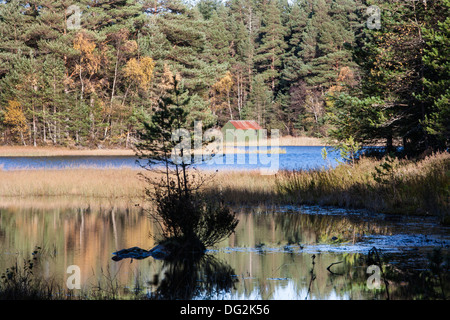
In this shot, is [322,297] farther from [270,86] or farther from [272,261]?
[270,86]

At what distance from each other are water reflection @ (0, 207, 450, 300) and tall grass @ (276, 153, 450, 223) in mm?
989

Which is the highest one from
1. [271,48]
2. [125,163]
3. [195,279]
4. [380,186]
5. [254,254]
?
[271,48]

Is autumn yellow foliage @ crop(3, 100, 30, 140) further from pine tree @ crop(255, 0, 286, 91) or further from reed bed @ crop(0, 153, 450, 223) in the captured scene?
pine tree @ crop(255, 0, 286, 91)

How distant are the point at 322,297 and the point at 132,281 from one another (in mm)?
2886

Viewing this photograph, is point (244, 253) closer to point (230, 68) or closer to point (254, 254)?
point (254, 254)

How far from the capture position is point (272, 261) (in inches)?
393

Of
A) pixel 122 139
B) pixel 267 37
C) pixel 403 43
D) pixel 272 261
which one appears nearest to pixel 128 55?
pixel 122 139

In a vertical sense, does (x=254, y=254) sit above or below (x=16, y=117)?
below

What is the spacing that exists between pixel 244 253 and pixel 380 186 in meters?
7.38

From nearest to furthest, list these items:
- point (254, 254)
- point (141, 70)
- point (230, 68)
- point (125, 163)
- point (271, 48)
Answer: point (254, 254)
point (125, 163)
point (141, 70)
point (230, 68)
point (271, 48)

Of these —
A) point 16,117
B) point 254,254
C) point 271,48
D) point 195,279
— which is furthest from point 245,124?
point 195,279

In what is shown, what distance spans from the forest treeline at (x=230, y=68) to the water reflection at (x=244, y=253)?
3.08 metres

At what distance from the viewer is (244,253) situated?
35.6ft

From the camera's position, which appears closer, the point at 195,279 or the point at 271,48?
the point at 195,279
